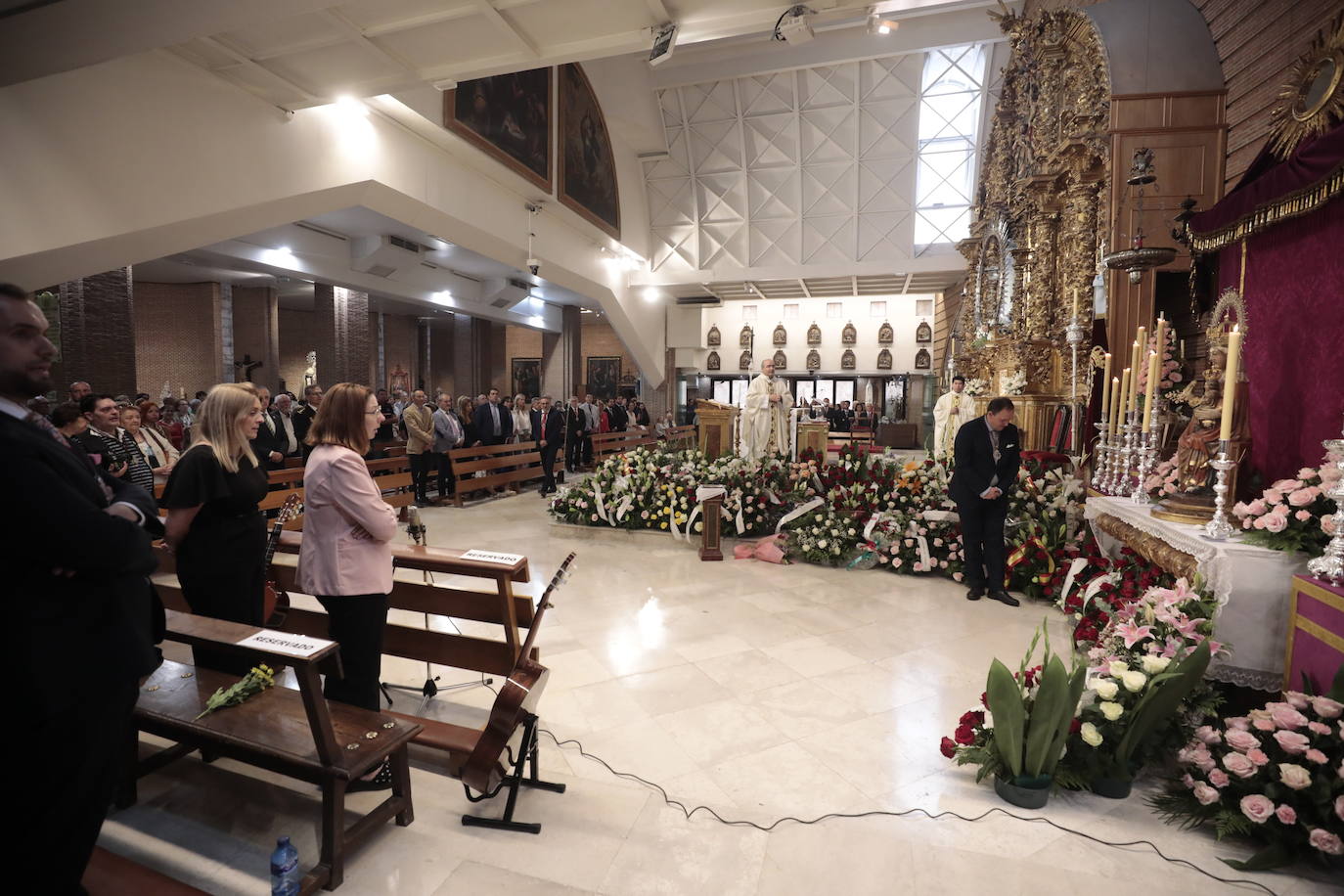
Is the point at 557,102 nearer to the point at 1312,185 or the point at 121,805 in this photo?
the point at 1312,185

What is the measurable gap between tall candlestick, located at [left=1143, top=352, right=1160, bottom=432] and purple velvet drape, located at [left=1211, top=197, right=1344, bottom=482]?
21.9 inches

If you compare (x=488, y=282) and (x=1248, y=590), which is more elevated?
(x=488, y=282)

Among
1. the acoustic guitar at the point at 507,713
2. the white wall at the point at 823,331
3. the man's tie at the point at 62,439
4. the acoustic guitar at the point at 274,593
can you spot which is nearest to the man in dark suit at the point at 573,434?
the white wall at the point at 823,331

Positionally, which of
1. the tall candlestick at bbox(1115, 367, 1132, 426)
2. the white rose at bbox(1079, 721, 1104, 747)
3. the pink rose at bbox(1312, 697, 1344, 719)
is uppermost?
the tall candlestick at bbox(1115, 367, 1132, 426)

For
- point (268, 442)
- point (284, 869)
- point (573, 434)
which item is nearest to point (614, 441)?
point (573, 434)

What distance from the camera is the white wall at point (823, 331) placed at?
63.9ft

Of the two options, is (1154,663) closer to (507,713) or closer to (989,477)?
(507,713)

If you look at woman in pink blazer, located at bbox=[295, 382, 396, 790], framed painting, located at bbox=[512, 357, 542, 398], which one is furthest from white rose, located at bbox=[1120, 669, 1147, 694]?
framed painting, located at bbox=[512, 357, 542, 398]

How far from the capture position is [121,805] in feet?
7.97

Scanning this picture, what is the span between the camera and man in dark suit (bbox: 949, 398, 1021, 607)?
5238 mm

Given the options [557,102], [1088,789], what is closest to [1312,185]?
[1088,789]

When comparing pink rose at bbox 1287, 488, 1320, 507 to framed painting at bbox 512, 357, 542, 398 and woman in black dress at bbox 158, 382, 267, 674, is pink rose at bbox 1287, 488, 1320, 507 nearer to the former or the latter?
woman in black dress at bbox 158, 382, 267, 674

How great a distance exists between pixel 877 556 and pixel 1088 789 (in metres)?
3.56

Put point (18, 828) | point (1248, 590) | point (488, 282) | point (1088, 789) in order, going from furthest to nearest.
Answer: point (488, 282), point (1248, 590), point (1088, 789), point (18, 828)
